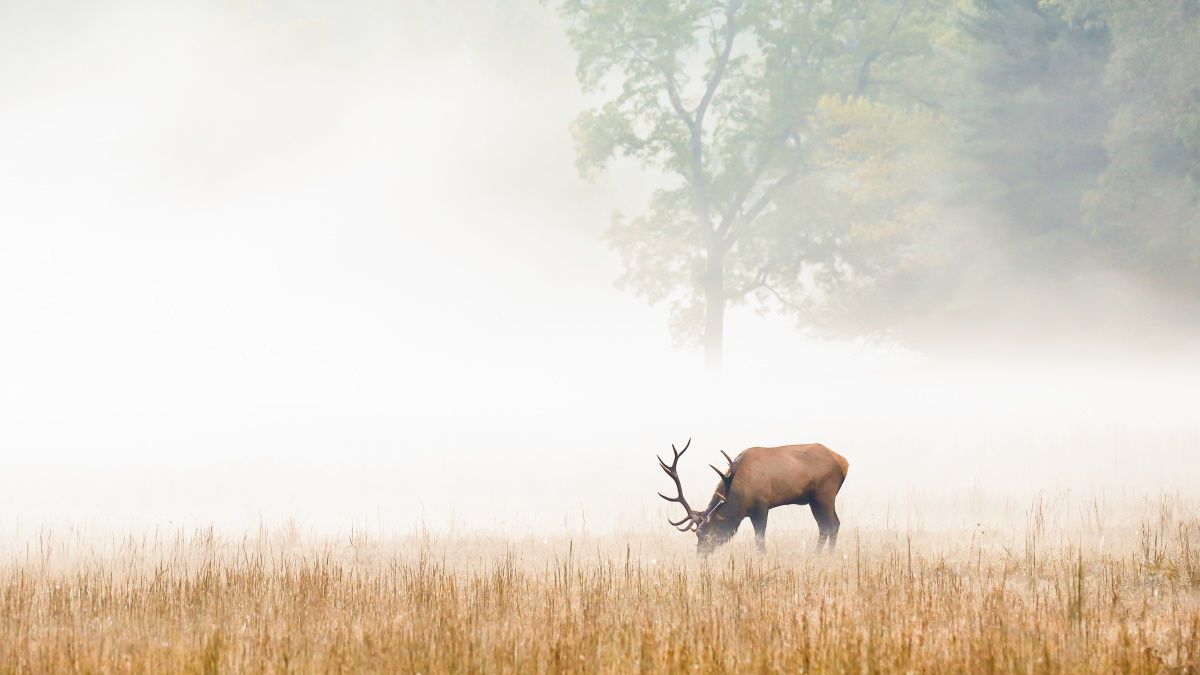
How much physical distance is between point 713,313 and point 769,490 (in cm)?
2568

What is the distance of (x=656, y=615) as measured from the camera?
25.2 feet

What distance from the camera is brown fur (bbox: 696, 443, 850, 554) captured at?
10953 mm

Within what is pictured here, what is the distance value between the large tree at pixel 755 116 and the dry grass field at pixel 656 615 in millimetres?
24839

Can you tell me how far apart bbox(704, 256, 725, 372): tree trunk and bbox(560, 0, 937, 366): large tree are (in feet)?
0.15

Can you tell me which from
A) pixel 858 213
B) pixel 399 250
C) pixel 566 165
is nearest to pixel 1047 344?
pixel 858 213

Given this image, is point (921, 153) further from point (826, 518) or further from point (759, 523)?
point (759, 523)

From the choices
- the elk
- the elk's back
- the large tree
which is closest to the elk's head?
the elk

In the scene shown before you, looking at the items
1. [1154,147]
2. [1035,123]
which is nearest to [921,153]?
[1035,123]

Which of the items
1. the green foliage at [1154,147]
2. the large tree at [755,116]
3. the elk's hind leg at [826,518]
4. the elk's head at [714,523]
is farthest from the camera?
the large tree at [755,116]

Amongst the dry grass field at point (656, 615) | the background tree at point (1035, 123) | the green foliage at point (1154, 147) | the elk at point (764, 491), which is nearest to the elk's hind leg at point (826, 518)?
the elk at point (764, 491)

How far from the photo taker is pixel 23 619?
7.64 metres

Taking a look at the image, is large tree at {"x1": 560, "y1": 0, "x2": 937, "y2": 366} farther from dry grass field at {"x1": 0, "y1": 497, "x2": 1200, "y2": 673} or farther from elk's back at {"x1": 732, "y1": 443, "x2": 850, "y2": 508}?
dry grass field at {"x1": 0, "y1": 497, "x2": 1200, "y2": 673}

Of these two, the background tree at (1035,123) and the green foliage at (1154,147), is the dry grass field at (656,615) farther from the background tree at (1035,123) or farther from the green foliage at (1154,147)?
the background tree at (1035,123)

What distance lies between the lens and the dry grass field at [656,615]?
620 cm
